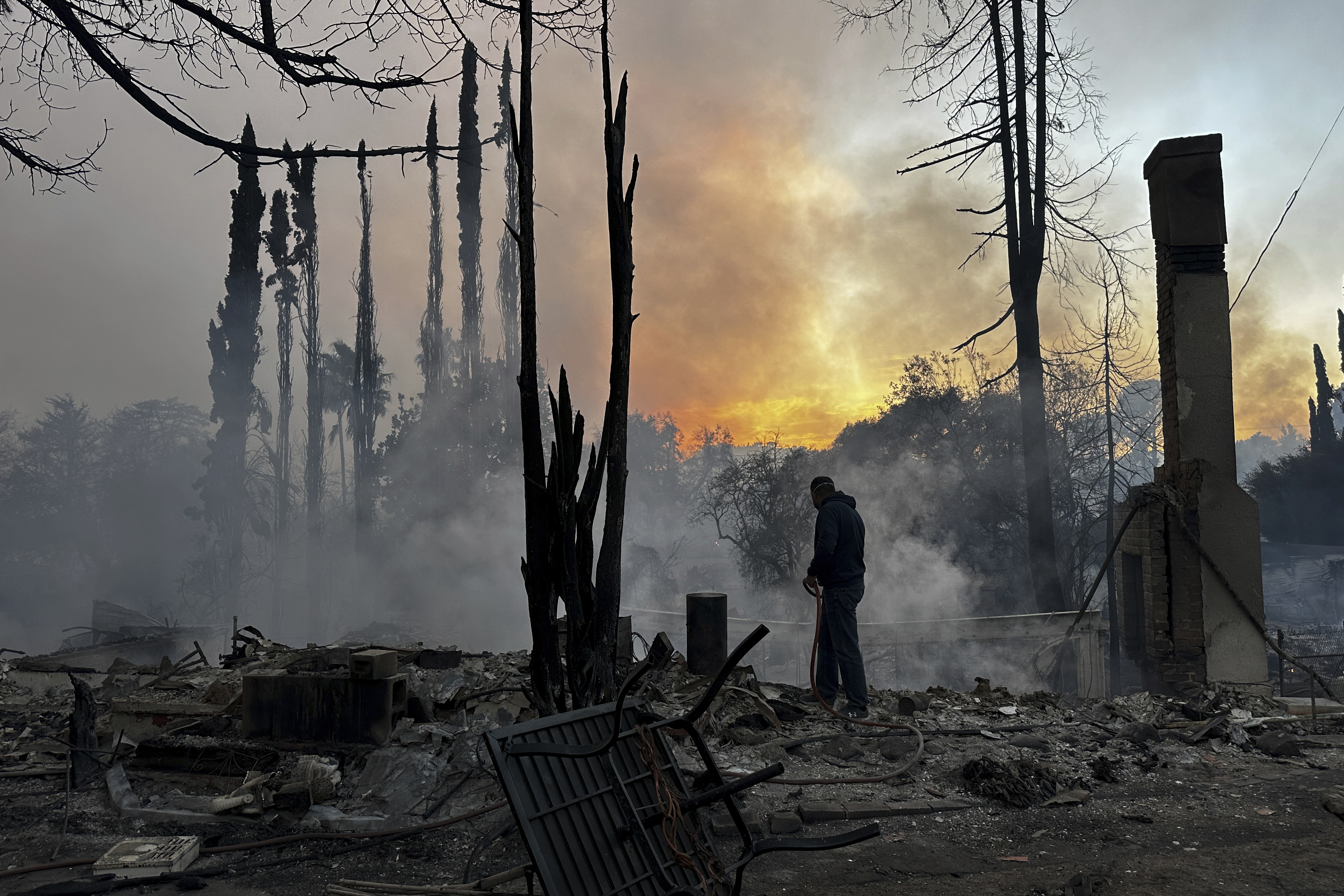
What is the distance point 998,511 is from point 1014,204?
1035 cm

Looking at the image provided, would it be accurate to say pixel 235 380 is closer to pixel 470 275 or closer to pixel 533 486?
pixel 470 275

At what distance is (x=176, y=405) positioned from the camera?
35344 millimetres

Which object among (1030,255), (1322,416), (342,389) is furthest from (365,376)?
(1322,416)

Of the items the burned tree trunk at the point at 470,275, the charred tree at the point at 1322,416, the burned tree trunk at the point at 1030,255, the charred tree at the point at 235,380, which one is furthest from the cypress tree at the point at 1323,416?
the charred tree at the point at 235,380

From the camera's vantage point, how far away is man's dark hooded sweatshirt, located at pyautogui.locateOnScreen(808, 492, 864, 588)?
6176 millimetres

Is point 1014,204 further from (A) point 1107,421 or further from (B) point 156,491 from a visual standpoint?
(B) point 156,491

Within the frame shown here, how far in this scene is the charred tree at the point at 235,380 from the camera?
96.4 feet

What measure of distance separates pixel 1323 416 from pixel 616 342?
51274 mm

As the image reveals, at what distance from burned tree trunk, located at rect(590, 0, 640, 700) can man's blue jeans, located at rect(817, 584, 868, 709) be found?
3.38 meters

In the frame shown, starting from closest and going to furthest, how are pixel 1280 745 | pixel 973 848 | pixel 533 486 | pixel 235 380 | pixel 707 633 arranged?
pixel 533 486, pixel 973 848, pixel 1280 745, pixel 707 633, pixel 235 380

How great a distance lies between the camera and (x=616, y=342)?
3.30m

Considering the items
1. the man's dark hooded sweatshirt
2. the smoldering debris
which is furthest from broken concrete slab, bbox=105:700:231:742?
the man's dark hooded sweatshirt

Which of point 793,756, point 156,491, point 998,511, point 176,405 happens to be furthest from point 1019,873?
point 176,405

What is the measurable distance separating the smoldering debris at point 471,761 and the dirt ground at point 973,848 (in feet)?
0.09
